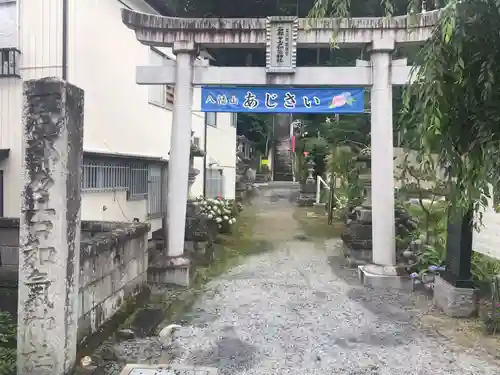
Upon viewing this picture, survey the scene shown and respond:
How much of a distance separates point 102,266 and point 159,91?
784cm

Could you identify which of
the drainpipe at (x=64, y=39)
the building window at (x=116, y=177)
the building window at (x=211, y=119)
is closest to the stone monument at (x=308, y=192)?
the building window at (x=211, y=119)

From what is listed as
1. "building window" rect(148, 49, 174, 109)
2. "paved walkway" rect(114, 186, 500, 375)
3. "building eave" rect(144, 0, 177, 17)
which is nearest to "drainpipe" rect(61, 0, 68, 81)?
"building eave" rect(144, 0, 177, 17)

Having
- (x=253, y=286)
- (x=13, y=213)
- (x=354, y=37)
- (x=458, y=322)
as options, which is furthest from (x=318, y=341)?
(x=13, y=213)

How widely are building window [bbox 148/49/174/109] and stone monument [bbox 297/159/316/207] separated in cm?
1133

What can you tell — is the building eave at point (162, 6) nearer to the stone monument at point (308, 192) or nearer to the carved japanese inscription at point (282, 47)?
the carved japanese inscription at point (282, 47)

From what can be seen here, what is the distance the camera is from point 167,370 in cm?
457

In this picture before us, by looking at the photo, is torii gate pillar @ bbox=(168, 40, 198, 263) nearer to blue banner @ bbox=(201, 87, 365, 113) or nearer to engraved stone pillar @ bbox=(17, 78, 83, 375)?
blue banner @ bbox=(201, 87, 365, 113)

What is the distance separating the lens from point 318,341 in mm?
5625

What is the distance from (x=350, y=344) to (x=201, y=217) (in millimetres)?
5701

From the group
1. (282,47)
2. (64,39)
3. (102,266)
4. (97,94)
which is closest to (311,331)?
(102,266)

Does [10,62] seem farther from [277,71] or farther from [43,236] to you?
[43,236]

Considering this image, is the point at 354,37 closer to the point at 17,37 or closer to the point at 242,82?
the point at 242,82

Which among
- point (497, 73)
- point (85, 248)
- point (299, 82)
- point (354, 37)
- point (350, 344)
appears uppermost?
point (354, 37)

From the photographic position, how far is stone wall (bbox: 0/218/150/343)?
17.1 ft
